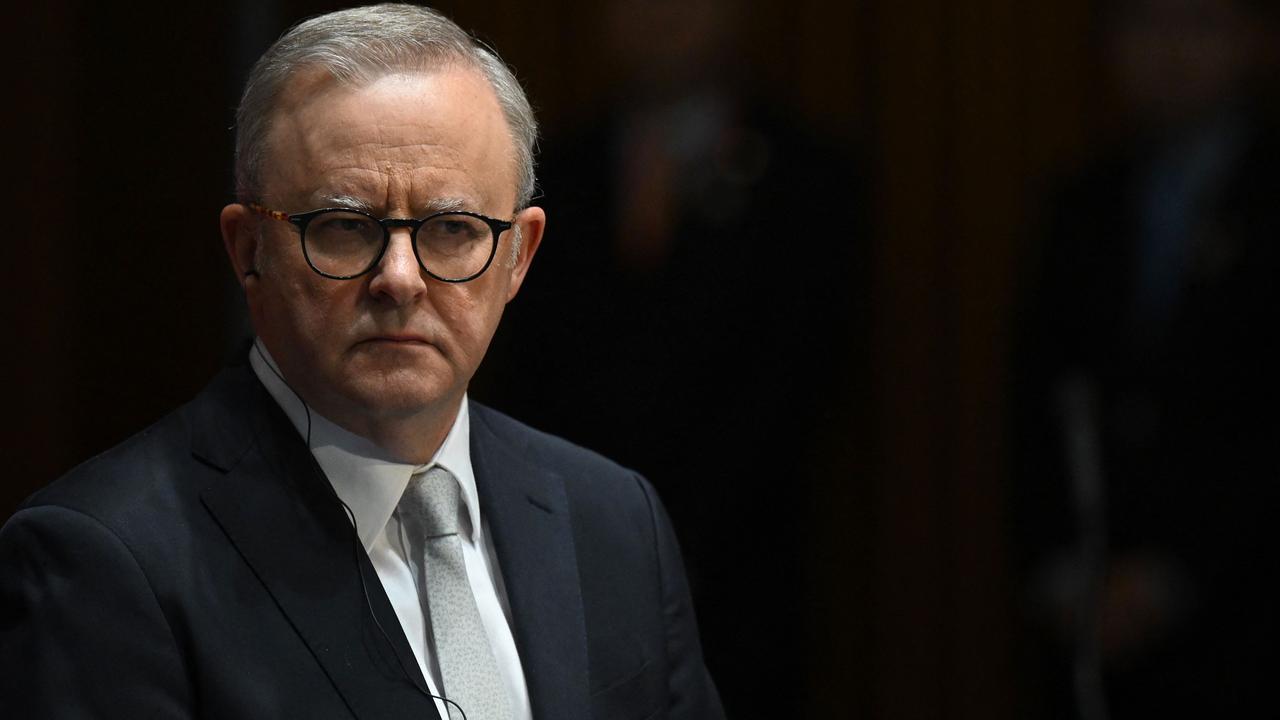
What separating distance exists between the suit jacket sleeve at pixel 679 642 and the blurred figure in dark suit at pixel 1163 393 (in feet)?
3.93

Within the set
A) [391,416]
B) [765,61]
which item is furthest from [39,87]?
[391,416]

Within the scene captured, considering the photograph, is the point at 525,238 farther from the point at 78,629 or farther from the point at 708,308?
the point at 708,308

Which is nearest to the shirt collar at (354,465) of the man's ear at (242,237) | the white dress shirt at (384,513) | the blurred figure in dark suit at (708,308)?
the white dress shirt at (384,513)

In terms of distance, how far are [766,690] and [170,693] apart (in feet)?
5.77

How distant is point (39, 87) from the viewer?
125 inches

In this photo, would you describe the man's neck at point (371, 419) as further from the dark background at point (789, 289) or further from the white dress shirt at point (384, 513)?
the dark background at point (789, 289)

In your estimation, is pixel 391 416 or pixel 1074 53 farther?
pixel 1074 53

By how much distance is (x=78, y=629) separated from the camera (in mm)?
1498

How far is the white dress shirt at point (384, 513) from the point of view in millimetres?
1717

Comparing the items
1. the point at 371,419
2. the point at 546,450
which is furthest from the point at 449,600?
the point at 546,450

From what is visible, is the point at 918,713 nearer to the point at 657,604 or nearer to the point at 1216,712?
the point at 1216,712

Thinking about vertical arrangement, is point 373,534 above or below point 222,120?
below

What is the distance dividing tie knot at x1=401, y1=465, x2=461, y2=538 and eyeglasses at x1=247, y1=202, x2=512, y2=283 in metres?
0.24

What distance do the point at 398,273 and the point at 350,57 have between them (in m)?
0.23
